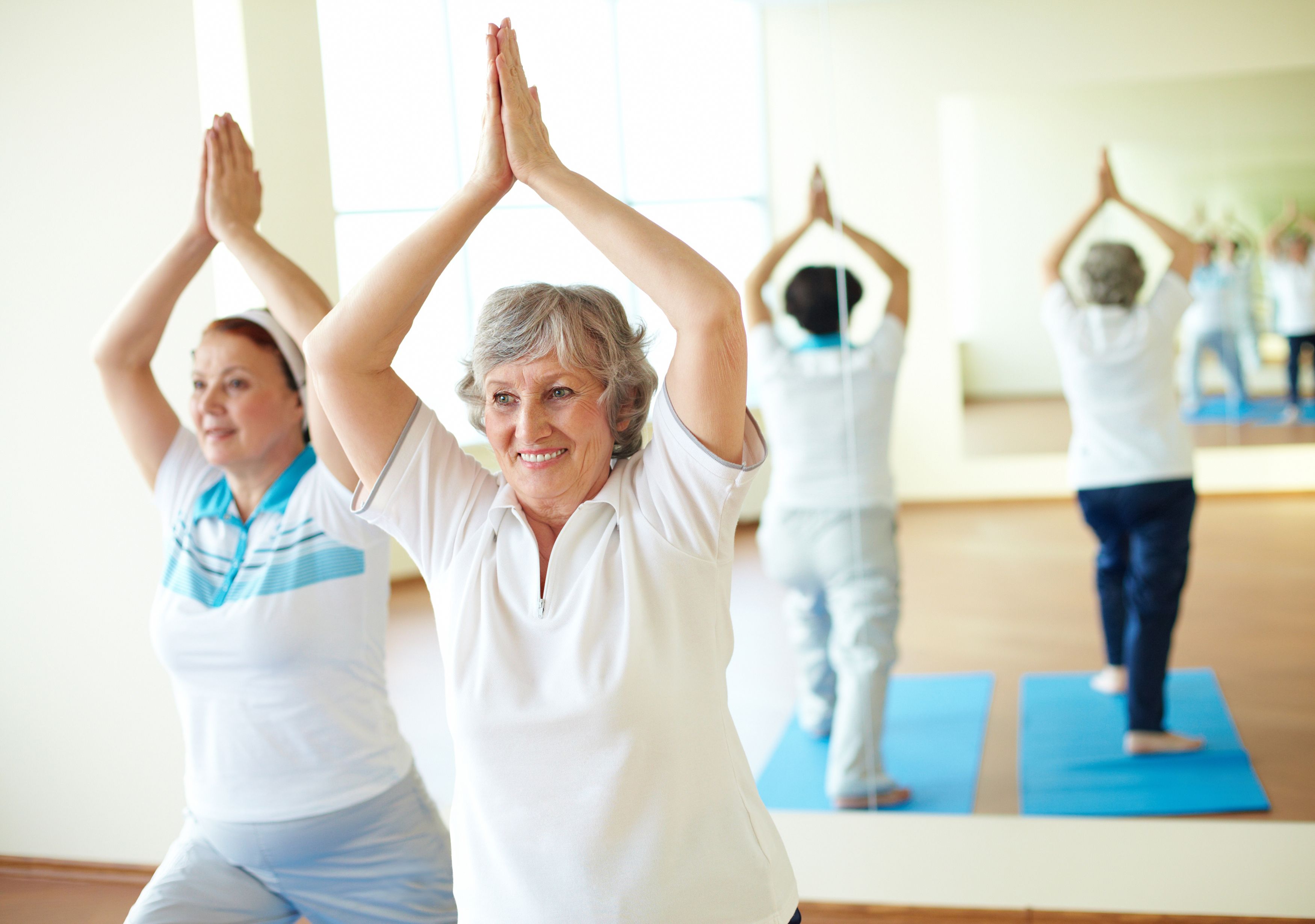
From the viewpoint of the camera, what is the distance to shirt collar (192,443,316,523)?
208 centimetres

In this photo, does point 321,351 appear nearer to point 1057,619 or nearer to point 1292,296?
point 1057,619

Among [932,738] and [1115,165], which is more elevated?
[1115,165]

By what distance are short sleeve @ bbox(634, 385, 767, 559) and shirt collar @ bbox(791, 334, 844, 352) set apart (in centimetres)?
166

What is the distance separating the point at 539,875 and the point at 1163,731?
210cm

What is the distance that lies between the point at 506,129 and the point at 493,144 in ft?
0.08

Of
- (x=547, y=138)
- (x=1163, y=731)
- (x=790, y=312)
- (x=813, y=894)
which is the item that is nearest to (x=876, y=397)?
(x=790, y=312)

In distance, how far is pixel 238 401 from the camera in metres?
2.06

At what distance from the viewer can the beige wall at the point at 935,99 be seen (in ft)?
9.05

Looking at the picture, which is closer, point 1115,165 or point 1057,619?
point 1115,165

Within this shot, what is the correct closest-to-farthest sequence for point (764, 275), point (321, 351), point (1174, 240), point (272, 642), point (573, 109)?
point (321, 351)
point (272, 642)
point (1174, 240)
point (764, 275)
point (573, 109)

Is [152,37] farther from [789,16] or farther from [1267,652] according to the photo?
[1267,652]

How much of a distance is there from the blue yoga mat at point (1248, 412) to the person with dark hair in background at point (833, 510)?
77 cm

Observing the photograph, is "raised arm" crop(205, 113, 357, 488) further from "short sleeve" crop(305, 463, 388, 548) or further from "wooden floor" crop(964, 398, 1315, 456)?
"wooden floor" crop(964, 398, 1315, 456)

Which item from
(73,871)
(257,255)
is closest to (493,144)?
(257,255)
